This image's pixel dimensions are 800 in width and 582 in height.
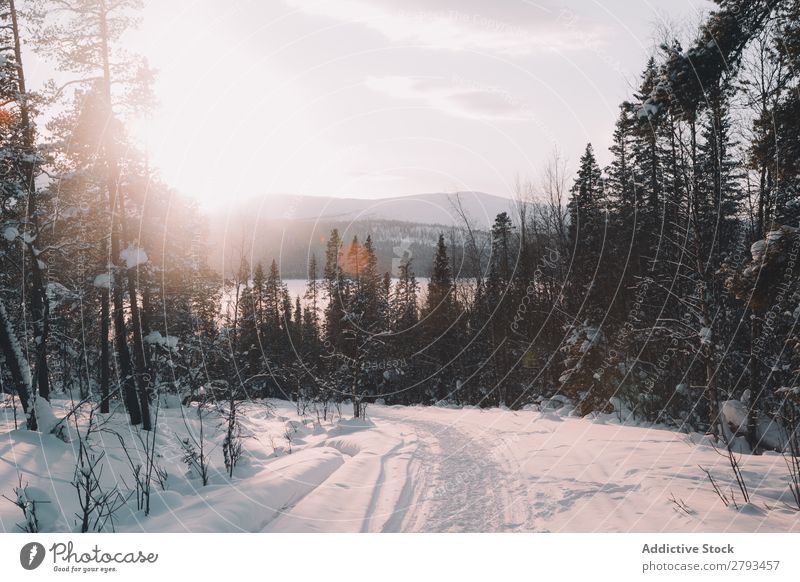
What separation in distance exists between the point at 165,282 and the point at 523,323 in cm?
2068

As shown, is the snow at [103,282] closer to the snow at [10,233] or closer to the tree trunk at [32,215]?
the tree trunk at [32,215]

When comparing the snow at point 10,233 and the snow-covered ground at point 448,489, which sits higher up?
the snow at point 10,233

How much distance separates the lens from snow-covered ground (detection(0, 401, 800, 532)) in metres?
4.61

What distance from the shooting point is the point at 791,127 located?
6.67 metres

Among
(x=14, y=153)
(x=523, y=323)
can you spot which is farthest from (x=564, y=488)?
(x=523, y=323)

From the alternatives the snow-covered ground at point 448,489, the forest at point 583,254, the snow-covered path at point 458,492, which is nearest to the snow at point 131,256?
the forest at point 583,254

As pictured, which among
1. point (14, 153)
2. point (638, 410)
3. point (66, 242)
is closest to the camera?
point (14, 153)

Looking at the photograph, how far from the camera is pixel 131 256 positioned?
13758 mm

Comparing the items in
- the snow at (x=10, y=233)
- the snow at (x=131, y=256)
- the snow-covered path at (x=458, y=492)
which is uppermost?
the snow at (x=10, y=233)

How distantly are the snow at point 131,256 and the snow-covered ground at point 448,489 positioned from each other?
245 inches

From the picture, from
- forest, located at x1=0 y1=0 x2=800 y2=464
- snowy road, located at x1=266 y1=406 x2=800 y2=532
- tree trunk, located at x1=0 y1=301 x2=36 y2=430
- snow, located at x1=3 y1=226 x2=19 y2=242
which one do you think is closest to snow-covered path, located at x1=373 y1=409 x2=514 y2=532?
snowy road, located at x1=266 y1=406 x2=800 y2=532

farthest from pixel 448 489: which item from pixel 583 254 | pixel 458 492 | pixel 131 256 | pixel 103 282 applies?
pixel 583 254

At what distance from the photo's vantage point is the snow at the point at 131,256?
45.1 feet
